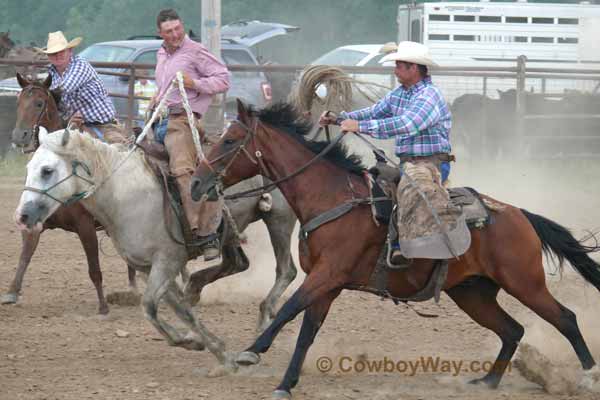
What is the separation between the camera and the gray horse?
6.22 meters

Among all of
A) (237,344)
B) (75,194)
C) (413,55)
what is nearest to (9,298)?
(237,344)

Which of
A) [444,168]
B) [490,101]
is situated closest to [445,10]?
[490,101]

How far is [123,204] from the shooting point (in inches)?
258

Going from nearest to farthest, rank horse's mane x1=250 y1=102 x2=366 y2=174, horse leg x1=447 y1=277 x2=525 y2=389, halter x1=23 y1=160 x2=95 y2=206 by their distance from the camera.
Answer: horse's mane x1=250 y1=102 x2=366 y2=174 < halter x1=23 y1=160 x2=95 y2=206 < horse leg x1=447 y1=277 x2=525 y2=389

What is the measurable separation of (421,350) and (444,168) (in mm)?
1425

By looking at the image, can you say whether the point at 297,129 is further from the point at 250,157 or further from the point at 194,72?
the point at 194,72

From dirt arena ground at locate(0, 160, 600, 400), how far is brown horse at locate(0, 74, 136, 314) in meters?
0.31

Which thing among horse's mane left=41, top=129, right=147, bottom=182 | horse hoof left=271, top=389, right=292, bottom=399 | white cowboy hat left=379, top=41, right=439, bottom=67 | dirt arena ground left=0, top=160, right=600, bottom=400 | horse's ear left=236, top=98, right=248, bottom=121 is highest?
white cowboy hat left=379, top=41, right=439, bottom=67

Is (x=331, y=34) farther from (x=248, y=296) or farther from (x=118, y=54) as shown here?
(x=248, y=296)

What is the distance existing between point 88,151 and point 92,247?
173cm

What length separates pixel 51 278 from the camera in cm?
936

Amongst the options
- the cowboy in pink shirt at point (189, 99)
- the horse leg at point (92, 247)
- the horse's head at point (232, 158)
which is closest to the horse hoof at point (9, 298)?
the horse leg at point (92, 247)

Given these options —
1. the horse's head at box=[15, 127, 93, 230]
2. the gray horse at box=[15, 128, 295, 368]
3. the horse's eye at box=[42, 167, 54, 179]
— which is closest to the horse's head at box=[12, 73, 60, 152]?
the gray horse at box=[15, 128, 295, 368]

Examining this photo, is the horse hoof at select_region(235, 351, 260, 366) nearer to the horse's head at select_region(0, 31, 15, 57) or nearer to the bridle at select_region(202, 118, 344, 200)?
the bridle at select_region(202, 118, 344, 200)
